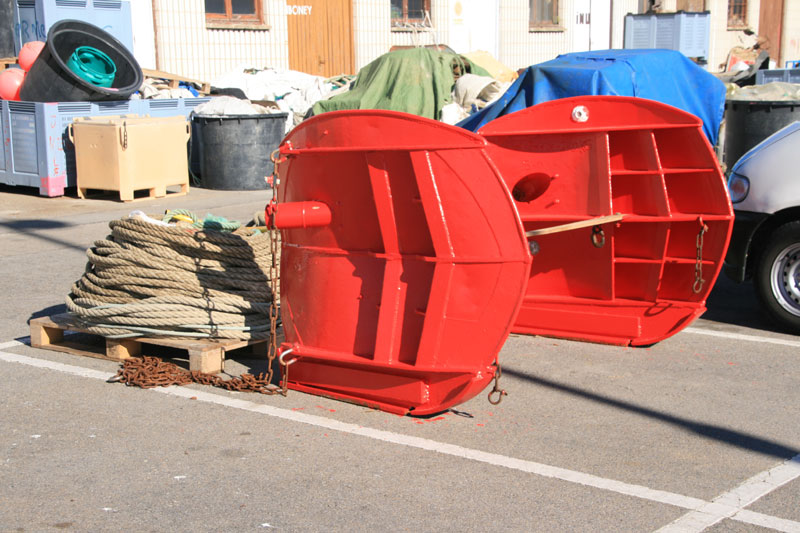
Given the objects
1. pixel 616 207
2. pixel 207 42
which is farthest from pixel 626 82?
pixel 207 42

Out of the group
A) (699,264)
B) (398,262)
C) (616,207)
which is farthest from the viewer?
(616,207)

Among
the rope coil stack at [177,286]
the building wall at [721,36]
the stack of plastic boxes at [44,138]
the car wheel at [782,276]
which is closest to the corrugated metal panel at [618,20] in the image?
the building wall at [721,36]

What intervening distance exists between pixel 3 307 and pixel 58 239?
115 inches

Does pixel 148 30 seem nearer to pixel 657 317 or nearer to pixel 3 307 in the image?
pixel 3 307

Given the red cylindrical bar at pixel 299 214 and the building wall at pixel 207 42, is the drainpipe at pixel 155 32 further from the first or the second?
the red cylindrical bar at pixel 299 214

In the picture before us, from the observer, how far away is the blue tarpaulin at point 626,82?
9438mm

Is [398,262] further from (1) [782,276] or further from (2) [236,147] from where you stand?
(2) [236,147]

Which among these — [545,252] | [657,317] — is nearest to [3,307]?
[545,252]

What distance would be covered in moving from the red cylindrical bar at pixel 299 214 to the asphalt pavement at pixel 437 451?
1039 mm

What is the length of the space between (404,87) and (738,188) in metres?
9.75

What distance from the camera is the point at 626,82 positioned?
31.1 ft

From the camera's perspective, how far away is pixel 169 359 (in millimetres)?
6098

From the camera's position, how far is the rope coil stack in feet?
19.1

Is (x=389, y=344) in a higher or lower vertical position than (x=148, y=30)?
lower
